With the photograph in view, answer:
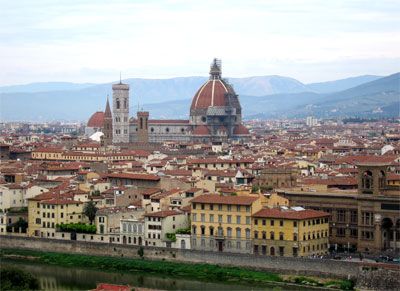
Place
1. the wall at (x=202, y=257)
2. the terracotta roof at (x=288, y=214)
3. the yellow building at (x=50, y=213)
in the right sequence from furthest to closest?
the yellow building at (x=50, y=213) → the terracotta roof at (x=288, y=214) → the wall at (x=202, y=257)

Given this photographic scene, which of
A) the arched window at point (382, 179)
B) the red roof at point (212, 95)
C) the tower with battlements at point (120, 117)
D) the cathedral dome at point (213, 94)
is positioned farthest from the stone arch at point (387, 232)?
the red roof at point (212, 95)

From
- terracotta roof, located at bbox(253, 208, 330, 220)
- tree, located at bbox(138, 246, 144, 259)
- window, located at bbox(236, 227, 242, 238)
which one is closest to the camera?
terracotta roof, located at bbox(253, 208, 330, 220)

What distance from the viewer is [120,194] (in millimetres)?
59500

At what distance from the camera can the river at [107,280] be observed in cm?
4600

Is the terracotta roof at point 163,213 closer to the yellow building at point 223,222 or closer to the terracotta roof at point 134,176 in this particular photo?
the yellow building at point 223,222

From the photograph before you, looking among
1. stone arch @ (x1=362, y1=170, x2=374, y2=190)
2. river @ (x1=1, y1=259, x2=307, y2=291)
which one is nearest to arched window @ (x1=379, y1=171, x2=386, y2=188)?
stone arch @ (x1=362, y1=170, x2=374, y2=190)

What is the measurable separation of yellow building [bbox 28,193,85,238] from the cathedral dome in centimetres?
7927

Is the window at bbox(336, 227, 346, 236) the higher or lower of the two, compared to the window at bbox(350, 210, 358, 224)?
lower

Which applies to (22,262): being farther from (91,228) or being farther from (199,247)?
(199,247)

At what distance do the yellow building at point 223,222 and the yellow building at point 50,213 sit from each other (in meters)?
7.82

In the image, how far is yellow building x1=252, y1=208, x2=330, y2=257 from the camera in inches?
1932

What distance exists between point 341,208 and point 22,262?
49.7ft

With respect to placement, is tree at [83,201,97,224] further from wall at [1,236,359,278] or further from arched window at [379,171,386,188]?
arched window at [379,171,386,188]

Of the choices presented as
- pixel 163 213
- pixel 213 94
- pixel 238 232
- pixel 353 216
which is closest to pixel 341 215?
pixel 353 216
